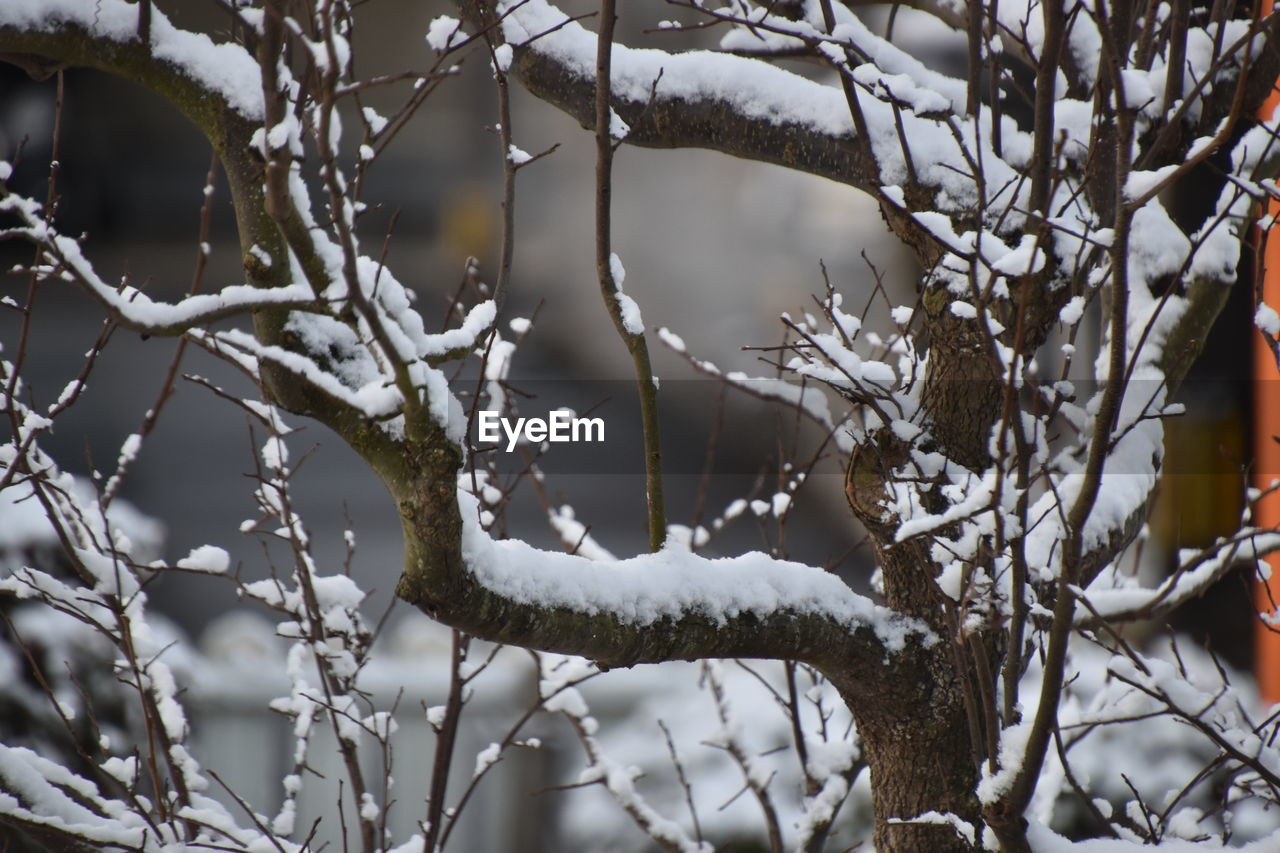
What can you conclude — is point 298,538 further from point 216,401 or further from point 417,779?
point 216,401

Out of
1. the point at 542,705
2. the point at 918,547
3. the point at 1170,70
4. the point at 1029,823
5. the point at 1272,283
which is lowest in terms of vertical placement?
the point at 1029,823

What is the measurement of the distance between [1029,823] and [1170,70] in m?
1.37

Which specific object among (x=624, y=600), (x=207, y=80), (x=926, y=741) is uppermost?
(x=207, y=80)

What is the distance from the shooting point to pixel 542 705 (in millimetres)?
2664

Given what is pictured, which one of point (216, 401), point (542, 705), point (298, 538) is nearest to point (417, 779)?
point (542, 705)

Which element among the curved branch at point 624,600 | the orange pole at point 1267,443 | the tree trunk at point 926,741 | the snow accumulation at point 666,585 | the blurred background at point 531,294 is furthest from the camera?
the blurred background at point 531,294

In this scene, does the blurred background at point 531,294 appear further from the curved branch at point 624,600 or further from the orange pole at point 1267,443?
the curved branch at point 624,600

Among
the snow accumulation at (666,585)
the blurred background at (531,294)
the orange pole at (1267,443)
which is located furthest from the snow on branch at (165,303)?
the orange pole at (1267,443)

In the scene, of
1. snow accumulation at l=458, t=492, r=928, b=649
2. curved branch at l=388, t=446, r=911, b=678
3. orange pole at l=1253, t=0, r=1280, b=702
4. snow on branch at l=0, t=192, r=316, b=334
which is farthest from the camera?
orange pole at l=1253, t=0, r=1280, b=702

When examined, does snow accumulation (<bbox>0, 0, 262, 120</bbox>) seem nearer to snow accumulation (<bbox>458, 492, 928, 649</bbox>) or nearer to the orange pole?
snow accumulation (<bbox>458, 492, 928, 649</bbox>)

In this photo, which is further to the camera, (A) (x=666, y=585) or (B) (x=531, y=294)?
(B) (x=531, y=294)

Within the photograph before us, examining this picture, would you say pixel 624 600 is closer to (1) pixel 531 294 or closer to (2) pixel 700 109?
(2) pixel 700 109

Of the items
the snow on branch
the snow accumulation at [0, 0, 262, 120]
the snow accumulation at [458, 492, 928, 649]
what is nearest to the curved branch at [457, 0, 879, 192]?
the snow accumulation at [0, 0, 262, 120]

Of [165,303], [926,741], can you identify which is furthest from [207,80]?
[926,741]
